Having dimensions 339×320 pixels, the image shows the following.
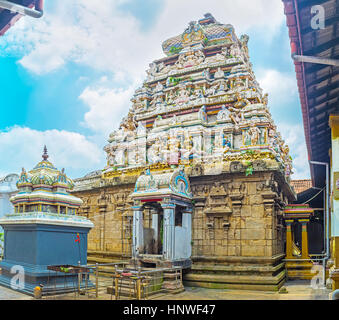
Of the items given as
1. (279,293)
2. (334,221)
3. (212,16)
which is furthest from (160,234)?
(212,16)

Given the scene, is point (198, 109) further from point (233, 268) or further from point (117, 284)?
point (117, 284)

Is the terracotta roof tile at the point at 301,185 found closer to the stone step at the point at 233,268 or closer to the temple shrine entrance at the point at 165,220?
the stone step at the point at 233,268

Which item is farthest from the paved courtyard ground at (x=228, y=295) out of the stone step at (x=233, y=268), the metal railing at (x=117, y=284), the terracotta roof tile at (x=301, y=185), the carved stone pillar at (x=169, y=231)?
the terracotta roof tile at (x=301, y=185)

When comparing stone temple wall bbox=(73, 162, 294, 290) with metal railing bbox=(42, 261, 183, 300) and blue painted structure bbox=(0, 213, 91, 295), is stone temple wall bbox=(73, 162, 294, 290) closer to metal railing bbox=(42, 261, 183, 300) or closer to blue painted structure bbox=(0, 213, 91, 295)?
metal railing bbox=(42, 261, 183, 300)

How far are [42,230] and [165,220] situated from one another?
398 cm

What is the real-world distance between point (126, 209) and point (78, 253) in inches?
190

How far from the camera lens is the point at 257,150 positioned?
14641mm

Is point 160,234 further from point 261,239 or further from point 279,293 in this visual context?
point 279,293

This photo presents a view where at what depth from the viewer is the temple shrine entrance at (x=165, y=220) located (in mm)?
12898

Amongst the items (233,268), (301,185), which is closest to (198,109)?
(233,268)

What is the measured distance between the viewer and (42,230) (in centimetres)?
1116

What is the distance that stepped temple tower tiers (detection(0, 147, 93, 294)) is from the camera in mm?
10988

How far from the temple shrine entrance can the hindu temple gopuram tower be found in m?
0.04

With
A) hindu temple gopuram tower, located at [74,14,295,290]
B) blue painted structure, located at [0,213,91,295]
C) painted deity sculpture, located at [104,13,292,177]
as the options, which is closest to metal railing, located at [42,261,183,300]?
blue painted structure, located at [0,213,91,295]
